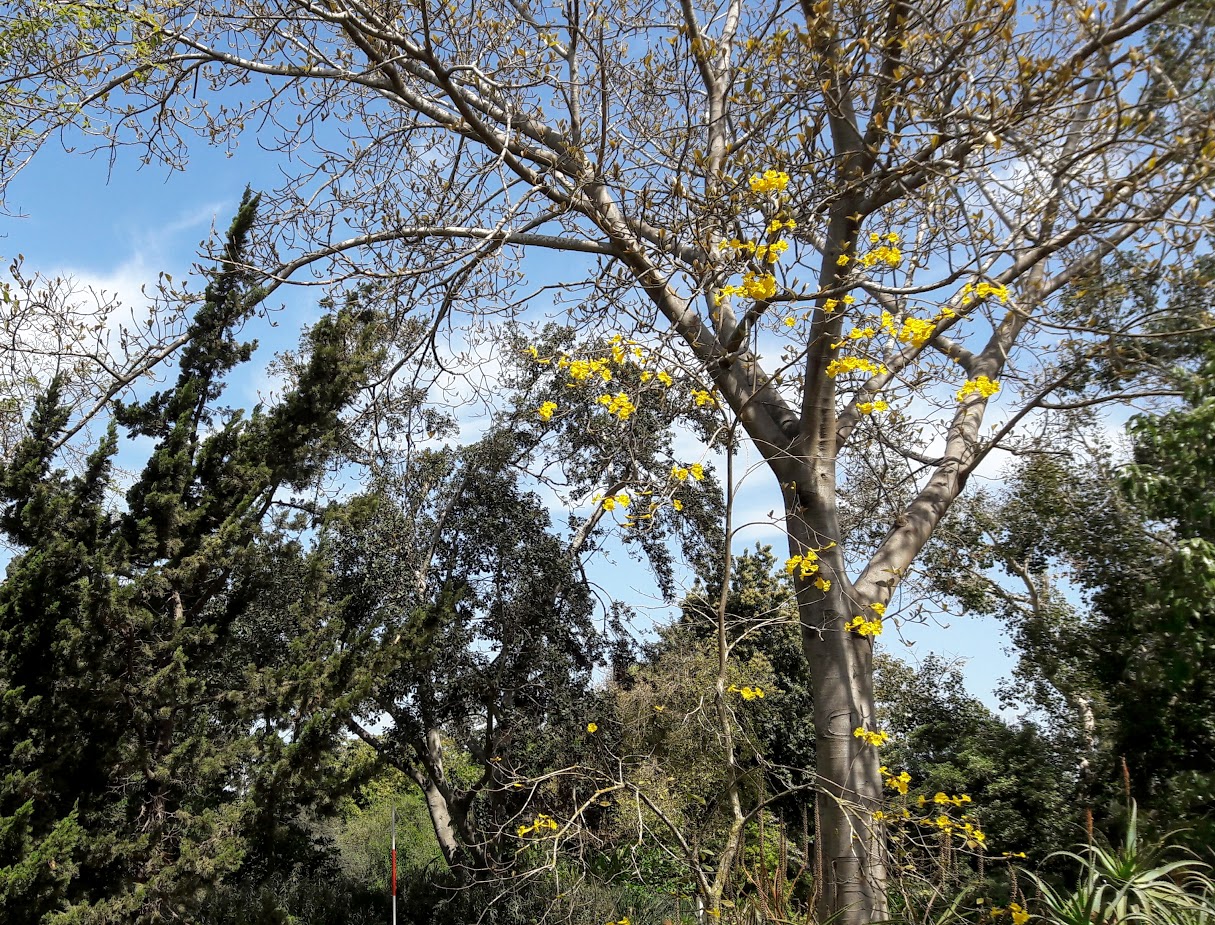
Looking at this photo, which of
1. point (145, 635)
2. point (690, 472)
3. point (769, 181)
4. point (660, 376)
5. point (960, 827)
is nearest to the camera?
point (769, 181)

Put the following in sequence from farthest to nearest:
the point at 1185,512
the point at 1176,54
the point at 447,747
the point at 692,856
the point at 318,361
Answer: the point at 447,747
the point at 318,361
the point at 1185,512
the point at 1176,54
the point at 692,856

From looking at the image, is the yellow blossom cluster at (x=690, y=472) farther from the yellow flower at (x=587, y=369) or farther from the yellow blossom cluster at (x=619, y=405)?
the yellow flower at (x=587, y=369)

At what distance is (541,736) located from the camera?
8.28 metres

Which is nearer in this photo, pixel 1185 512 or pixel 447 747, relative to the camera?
pixel 1185 512

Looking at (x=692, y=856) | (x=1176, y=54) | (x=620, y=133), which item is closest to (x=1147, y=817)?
(x=692, y=856)

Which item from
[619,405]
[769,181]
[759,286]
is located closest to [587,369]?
[619,405]

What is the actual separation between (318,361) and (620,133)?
408cm

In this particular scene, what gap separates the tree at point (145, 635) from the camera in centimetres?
570

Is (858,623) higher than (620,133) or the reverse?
the reverse

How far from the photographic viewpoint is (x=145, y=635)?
20.1 ft

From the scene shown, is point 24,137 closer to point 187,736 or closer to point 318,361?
point 318,361

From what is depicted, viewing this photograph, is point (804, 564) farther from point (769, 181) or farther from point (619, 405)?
point (769, 181)

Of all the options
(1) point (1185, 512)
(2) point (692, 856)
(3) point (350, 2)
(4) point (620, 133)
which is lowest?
(2) point (692, 856)

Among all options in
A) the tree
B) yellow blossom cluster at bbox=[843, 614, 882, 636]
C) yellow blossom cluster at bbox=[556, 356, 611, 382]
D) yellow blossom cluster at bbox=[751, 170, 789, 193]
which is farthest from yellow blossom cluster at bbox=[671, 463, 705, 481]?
the tree
